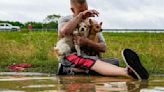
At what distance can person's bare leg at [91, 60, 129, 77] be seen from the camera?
289 inches

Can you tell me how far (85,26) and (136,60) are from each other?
115cm

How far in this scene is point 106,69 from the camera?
7.48 metres

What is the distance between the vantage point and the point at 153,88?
5.93m

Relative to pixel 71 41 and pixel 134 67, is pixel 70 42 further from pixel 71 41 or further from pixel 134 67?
pixel 134 67

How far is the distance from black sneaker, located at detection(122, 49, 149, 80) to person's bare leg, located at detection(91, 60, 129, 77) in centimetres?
27

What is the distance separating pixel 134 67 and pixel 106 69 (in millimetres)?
644

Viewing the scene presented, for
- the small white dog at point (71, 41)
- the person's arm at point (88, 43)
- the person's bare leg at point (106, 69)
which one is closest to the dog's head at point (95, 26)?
the small white dog at point (71, 41)

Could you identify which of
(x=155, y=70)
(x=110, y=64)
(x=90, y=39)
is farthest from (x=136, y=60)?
(x=155, y=70)

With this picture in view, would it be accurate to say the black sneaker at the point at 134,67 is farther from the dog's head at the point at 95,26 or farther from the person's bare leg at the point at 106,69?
the dog's head at the point at 95,26

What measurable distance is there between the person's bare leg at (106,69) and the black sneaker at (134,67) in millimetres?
270

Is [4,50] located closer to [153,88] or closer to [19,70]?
[19,70]

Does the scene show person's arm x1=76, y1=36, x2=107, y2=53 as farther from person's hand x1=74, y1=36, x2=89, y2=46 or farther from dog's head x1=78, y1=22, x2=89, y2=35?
dog's head x1=78, y1=22, x2=89, y2=35

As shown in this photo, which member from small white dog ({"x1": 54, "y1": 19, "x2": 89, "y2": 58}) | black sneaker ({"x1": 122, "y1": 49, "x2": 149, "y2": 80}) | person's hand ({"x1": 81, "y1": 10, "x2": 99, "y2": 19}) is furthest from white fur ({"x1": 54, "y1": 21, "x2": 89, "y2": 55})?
black sneaker ({"x1": 122, "y1": 49, "x2": 149, "y2": 80})

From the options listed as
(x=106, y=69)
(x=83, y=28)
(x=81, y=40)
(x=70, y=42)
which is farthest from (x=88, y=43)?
(x=106, y=69)
